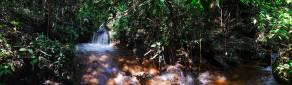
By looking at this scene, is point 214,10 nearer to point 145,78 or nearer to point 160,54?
point 160,54

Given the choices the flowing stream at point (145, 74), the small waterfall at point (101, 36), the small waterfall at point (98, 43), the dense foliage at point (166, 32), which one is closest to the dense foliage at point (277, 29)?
the dense foliage at point (166, 32)

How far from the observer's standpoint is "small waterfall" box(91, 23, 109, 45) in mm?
11284

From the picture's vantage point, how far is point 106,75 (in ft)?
26.8

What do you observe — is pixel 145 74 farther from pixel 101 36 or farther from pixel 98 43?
pixel 101 36

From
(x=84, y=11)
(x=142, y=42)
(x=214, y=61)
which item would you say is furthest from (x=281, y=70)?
(x=84, y=11)

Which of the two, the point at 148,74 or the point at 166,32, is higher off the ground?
the point at 166,32

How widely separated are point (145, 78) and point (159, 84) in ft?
1.31

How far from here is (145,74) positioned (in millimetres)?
8359

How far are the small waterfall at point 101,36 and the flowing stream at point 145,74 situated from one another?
79.3 inches

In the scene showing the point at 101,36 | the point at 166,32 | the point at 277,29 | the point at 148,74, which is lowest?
the point at 148,74

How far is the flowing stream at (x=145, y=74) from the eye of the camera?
7977mm

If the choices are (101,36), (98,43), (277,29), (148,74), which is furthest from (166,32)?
(101,36)

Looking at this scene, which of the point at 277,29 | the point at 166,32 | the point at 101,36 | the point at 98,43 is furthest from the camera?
the point at 101,36

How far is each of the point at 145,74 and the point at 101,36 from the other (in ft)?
11.8
